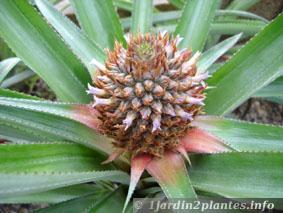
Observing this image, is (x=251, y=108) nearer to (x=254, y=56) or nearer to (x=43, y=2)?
(x=254, y=56)

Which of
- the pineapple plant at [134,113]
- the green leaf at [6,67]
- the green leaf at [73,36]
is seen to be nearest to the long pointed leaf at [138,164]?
the pineapple plant at [134,113]

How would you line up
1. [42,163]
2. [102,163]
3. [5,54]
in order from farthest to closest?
[5,54] < [102,163] < [42,163]

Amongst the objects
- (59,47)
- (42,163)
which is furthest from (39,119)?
(59,47)

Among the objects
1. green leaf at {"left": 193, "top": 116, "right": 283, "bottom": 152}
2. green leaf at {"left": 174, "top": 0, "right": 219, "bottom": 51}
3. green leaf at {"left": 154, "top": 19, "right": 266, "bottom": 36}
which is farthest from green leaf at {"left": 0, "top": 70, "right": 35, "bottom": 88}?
green leaf at {"left": 193, "top": 116, "right": 283, "bottom": 152}

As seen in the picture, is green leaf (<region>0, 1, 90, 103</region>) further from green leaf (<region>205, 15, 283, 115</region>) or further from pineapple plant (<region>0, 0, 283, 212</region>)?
green leaf (<region>205, 15, 283, 115</region>)

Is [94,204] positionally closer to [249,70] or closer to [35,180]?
[35,180]

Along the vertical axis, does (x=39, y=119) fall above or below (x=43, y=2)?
below
